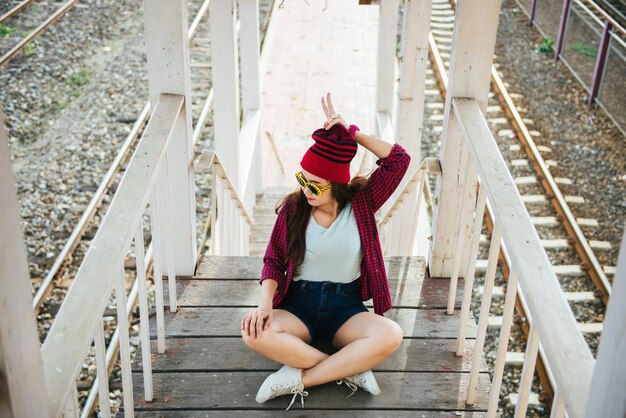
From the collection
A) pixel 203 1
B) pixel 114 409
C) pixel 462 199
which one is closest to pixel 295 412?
pixel 462 199

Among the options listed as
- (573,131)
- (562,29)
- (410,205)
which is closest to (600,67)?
(573,131)

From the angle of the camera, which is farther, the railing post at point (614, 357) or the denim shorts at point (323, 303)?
the denim shorts at point (323, 303)

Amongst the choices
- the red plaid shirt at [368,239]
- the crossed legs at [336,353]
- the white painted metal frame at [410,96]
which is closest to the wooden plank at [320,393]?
the crossed legs at [336,353]

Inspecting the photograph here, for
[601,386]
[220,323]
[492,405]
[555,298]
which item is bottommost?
[220,323]

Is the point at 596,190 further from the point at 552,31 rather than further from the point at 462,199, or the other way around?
the point at 462,199

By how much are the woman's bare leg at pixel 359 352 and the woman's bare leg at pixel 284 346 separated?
0.15 feet

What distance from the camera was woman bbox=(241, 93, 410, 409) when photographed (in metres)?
3.12

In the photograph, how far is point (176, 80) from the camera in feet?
11.6

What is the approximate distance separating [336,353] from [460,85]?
1.39 m

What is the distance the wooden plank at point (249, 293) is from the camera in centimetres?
386

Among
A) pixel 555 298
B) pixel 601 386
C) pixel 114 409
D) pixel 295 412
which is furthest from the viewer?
pixel 114 409

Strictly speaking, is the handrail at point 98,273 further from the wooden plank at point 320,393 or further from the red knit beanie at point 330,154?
the wooden plank at point 320,393

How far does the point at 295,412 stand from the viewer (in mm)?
3100

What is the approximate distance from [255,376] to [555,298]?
5.03 ft
